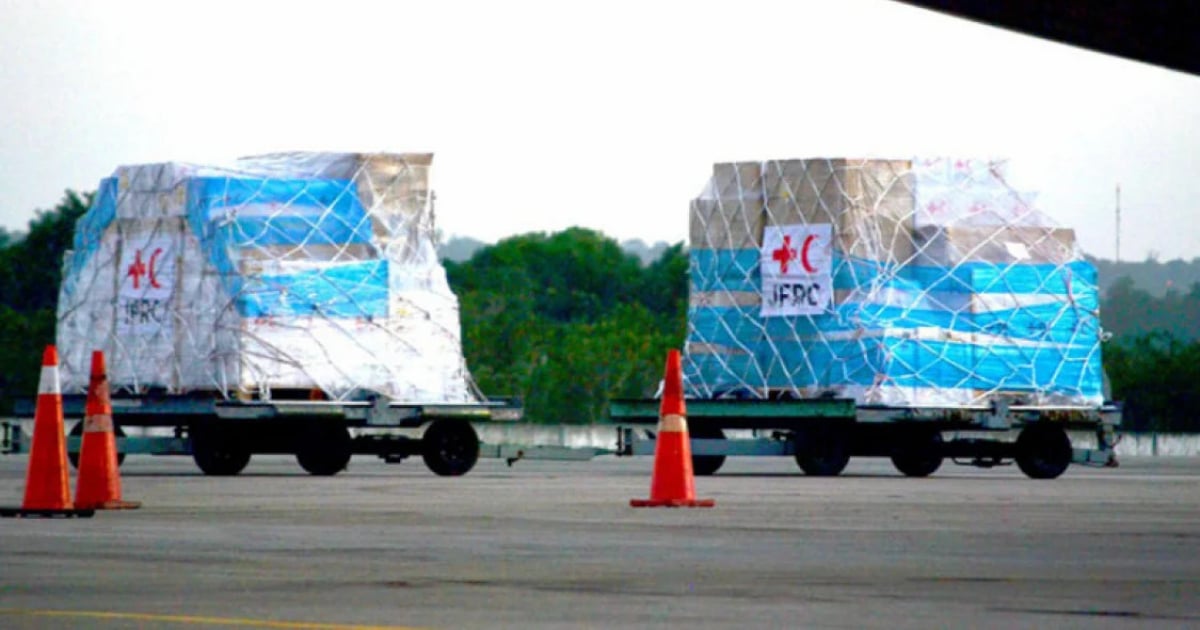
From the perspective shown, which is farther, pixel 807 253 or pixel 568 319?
pixel 568 319

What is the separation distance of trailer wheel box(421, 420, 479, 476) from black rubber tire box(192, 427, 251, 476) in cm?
240

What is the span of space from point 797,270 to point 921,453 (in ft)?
9.93

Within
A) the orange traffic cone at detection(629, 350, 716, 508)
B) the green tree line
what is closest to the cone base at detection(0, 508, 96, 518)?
the orange traffic cone at detection(629, 350, 716, 508)

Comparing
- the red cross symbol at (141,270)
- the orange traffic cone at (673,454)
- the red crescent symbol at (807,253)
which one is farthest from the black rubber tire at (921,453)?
the orange traffic cone at (673,454)

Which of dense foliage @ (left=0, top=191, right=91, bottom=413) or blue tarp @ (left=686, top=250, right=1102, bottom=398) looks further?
dense foliage @ (left=0, top=191, right=91, bottom=413)

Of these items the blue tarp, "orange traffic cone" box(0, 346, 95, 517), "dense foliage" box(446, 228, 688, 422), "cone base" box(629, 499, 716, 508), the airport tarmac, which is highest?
"dense foliage" box(446, 228, 688, 422)

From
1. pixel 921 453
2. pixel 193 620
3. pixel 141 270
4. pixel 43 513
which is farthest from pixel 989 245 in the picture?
pixel 193 620

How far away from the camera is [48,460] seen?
18.2 m

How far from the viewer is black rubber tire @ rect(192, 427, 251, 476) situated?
33.1m

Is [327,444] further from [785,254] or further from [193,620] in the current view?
[193,620]

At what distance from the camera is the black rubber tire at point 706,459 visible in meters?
35.2

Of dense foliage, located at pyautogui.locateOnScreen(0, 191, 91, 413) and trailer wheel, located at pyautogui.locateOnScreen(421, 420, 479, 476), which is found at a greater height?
dense foliage, located at pyautogui.locateOnScreen(0, 191, 91, 413)

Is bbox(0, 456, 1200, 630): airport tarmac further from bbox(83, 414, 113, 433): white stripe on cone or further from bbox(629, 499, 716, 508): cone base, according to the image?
bbox(83, 414, 113, 433): white stripe on cone

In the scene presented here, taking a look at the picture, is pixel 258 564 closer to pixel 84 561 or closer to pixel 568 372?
pixel 84 561
